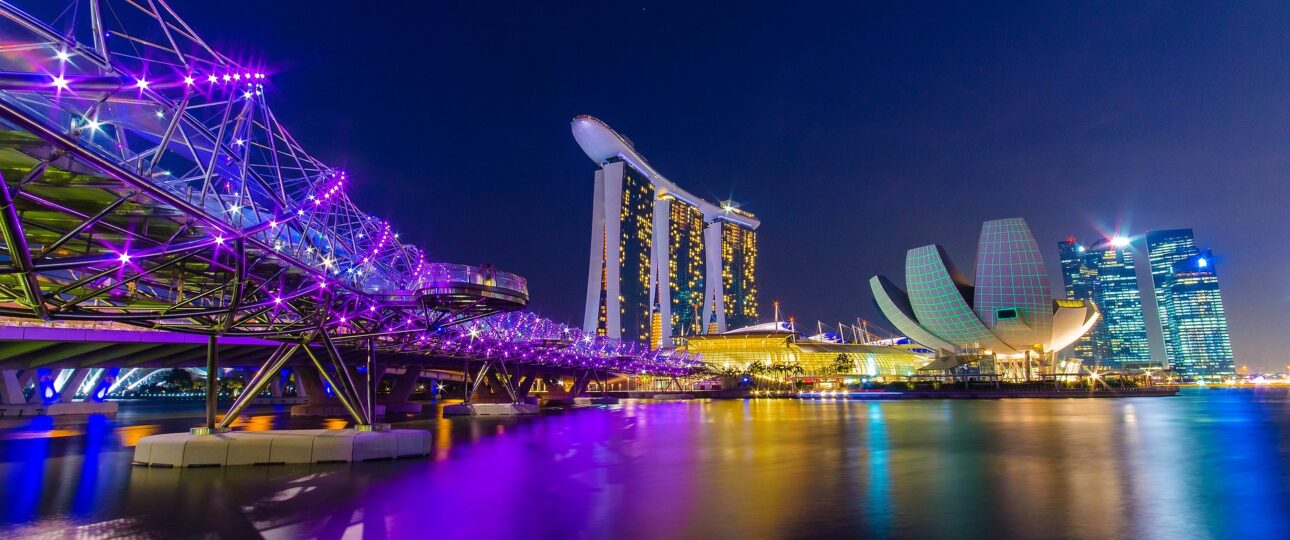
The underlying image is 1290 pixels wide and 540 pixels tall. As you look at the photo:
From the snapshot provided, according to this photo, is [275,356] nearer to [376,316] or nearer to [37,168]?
[376,316]

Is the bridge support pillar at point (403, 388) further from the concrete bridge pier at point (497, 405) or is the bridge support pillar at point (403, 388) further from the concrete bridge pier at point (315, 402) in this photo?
the concrete bridge pier at point (497, 405)

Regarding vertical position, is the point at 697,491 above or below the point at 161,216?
below

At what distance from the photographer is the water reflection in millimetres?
10266

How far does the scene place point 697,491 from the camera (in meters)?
13.6

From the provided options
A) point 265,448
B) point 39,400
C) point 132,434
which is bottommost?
point 132,434

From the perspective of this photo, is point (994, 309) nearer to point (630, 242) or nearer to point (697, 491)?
point (630, 242)

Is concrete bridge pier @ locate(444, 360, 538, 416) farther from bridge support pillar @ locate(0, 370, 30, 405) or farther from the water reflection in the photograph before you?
bridge support pillar @ locate(0, 370, 30, 405)

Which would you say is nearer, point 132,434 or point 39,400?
point 132,434

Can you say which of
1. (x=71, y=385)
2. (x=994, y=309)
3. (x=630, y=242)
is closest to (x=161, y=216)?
(x=71, y=385)

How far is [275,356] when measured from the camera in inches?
861

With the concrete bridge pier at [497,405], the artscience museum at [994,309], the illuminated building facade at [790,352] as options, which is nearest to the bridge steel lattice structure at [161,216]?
the concrete bridge pier at [497,405]

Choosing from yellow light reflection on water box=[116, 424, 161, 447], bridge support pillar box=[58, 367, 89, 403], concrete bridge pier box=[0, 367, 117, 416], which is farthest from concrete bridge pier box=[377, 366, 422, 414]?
yellow light reflection on water box=[116, 424, 161, 447]

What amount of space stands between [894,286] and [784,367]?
23.8 meters

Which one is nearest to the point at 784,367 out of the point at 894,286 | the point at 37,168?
the point at 894,286
